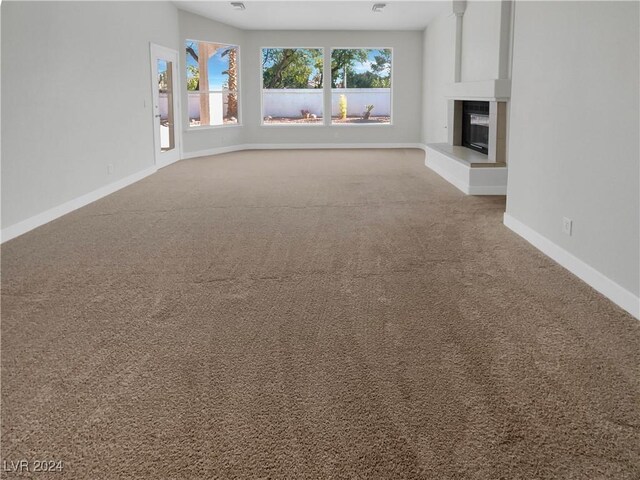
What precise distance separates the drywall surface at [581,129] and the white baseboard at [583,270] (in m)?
0.04

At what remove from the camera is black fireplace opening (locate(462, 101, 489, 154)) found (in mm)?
8102

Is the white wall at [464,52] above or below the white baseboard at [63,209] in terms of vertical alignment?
above

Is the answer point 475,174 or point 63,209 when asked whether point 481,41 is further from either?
point 63,209

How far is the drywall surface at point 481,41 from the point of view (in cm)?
702

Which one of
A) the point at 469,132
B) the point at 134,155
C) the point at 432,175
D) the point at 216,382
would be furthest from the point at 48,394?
the point at 469,132

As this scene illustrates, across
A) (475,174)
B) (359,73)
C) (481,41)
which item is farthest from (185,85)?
(475,174)

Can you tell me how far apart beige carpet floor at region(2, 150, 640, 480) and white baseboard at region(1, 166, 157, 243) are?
146 mm

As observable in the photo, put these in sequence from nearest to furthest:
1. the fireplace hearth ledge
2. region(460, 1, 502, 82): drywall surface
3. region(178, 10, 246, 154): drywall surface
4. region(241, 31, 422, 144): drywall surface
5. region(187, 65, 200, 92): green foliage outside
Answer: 1. the fireplace hearth ledge
2. region(460, 1, 502, 82): drywall surface
3. region(178, 10, 246, 154): drywall surface
4. region(187, 65, 200, 92): green foliage outside
5. region(241, 31, 422, 144): drywall surface

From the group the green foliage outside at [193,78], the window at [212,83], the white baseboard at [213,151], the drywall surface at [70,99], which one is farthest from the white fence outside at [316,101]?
the drywall surface at [70,99]

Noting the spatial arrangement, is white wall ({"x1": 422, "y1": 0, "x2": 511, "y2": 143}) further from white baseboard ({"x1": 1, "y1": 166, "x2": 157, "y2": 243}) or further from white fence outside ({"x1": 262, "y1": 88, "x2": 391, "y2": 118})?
white baseboard ({"x1": 1, "y1": 166, "x2": 157, "y2": 243})

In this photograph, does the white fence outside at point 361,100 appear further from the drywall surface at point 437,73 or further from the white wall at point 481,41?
the white wall at point 481,41

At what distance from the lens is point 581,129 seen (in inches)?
149

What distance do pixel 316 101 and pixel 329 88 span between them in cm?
40

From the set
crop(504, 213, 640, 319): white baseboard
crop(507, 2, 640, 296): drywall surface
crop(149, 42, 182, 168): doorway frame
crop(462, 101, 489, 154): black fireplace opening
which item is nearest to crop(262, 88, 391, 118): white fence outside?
crop(149, 42, 182, 168): doorway frame
